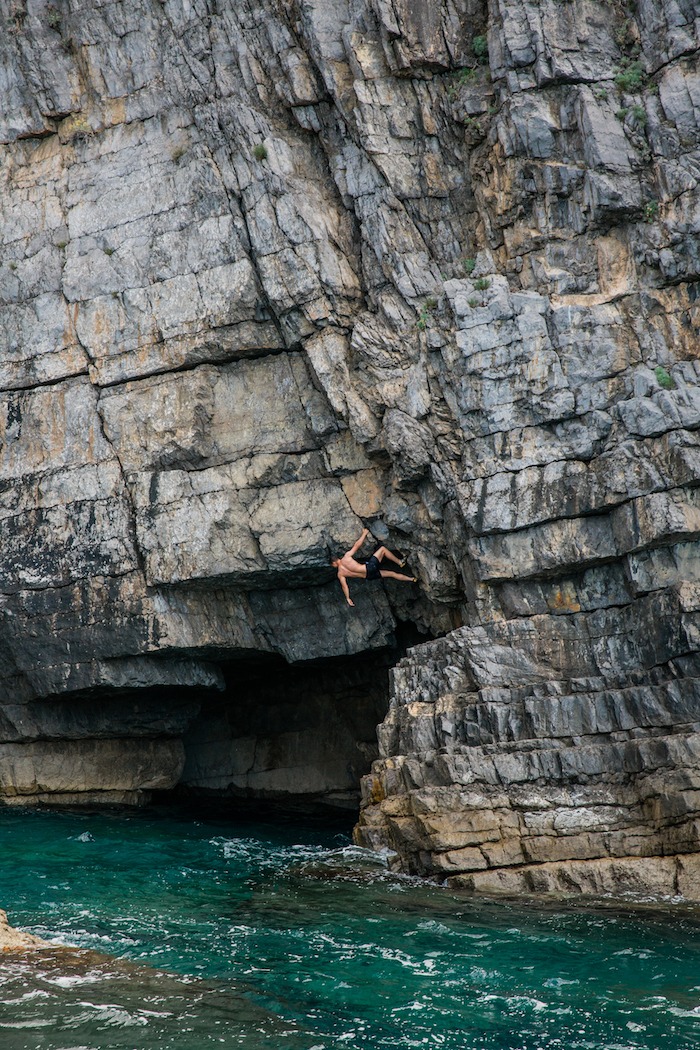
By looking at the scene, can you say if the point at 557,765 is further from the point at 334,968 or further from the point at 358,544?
the point at 358,544

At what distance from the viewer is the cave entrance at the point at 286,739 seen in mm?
26094

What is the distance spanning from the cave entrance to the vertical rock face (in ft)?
6.15

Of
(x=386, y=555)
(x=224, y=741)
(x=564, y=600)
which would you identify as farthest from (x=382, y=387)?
(x=224, y=741)

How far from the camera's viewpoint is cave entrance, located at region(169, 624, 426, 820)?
26.1 meters

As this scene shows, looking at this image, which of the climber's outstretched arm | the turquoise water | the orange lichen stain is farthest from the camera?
the climber's outstretched arm

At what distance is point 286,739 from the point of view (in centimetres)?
2745

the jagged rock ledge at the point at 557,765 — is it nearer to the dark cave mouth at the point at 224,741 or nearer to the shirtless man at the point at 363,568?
the shirtless man at the point at 363,568

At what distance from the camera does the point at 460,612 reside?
20891 millimetres

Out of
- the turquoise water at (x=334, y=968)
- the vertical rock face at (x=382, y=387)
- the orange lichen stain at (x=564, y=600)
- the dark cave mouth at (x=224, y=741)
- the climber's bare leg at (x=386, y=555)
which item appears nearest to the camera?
the turquoise water at (x=334, y=968)

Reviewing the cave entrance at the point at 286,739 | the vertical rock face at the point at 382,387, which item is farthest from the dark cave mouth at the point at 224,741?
the vertical rock face at the point at 382,387

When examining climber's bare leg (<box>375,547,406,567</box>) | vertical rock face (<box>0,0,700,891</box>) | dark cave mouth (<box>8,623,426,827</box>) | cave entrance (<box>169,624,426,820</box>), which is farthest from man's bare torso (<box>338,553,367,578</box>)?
cave entrance (<box>169,624,426,820</box>)

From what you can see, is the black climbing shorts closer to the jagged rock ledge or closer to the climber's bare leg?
the climber's bare leg

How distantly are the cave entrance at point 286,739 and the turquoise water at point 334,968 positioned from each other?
8.05 metres

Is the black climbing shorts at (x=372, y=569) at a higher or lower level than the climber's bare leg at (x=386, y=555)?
lower
